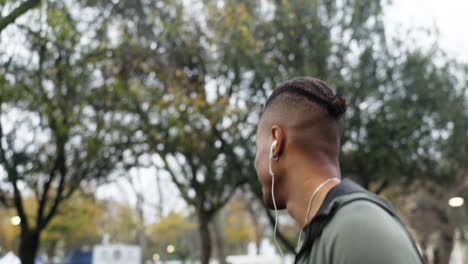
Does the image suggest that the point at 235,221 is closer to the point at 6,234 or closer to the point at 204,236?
the point at 204,236

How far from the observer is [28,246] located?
48.8ft

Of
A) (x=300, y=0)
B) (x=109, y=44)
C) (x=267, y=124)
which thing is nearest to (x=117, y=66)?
(x=109, y=44)

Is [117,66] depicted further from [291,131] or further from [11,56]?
[291,131]

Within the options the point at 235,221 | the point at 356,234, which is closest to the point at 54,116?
the point at 356,234

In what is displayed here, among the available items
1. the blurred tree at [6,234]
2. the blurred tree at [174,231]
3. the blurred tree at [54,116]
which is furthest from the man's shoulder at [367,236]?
the blurred tree at [6,234]

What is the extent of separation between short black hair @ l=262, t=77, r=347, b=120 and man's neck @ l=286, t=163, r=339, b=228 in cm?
23

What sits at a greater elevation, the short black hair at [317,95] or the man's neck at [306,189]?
the short black hair at [317,95]

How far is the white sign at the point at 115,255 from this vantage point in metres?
29.3

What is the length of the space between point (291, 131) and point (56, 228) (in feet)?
120

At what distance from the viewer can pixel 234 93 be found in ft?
51.0

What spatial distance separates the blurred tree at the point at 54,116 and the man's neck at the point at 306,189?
33.7 ft

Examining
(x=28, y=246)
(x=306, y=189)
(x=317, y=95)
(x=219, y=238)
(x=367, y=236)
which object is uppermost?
(x=317, y=95)

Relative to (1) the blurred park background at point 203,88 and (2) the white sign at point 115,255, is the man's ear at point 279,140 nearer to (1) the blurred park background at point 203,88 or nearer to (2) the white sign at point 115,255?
(1) the blurred park background at point 203,88

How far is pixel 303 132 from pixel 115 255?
98.5ft
